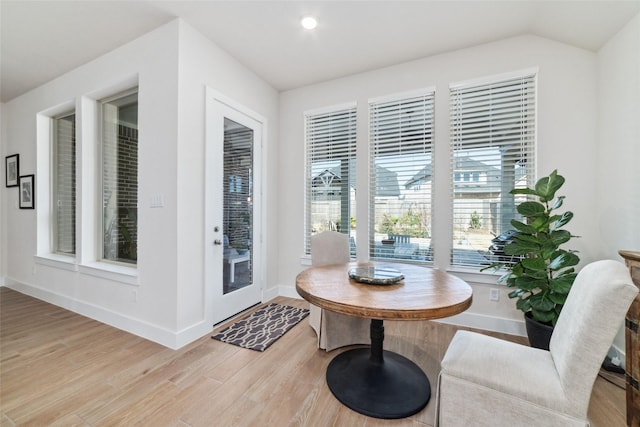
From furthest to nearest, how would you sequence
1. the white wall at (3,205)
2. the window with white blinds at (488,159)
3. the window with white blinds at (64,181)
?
the white wall at (3,205) < the window with white blinds at (64,181) < the window with white blinds at (488,159)

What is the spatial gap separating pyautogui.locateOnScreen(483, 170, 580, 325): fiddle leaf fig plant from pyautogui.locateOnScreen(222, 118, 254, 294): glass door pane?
2661 mm

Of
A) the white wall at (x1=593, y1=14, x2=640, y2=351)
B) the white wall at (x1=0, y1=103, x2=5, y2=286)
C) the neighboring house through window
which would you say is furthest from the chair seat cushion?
the white wall at (x1=0, y1=103, x2=5, y2=286)

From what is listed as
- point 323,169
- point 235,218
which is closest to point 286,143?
point 323,169

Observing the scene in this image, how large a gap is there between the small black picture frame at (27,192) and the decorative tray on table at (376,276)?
4.64 meters

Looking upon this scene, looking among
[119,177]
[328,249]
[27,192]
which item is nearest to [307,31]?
[328,249]

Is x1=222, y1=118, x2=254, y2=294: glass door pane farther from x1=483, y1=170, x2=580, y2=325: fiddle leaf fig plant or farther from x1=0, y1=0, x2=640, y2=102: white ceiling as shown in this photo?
x1=483, y1=170, x2=580, y2=325: fiddle leaf fig plant

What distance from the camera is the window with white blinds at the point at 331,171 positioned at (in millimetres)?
3289

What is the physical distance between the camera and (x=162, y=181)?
2.32 metres

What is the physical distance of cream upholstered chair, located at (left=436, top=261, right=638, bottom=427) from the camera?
99cm

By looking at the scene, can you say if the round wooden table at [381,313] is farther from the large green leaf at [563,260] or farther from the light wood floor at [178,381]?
the large green leaf at [563,260]

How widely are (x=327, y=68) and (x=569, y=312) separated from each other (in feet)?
10.2

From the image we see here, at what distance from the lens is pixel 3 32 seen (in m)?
2.48

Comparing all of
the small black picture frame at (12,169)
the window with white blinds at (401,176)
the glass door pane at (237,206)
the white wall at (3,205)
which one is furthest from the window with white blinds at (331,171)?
the white wall at (3,205)

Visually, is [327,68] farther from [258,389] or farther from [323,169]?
[258,389]
